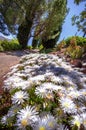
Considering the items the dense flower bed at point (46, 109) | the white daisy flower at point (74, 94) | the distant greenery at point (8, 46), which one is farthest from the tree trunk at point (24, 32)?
the white daisy flower at point (74, 94)

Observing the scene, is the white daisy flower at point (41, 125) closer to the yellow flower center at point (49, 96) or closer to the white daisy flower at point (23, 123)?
the white daisy flower at point (23, 123)

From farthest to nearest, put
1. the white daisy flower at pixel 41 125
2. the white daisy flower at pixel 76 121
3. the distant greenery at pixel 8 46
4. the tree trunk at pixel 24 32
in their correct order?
the tree trunk at pixel 24 32
the distant greenery at pixel 8 46
the white daisy flower at pixel 76 121
the white daisy flower at pixel 41 125

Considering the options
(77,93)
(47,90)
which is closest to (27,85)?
(47,90)

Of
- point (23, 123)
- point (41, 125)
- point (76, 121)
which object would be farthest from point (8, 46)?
point (41, 125)

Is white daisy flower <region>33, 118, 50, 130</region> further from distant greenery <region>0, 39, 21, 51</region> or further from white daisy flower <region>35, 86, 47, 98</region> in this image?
distant greenery <region>0, 39, 21, 51</region>

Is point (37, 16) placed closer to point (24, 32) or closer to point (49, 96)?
point (24, 32)

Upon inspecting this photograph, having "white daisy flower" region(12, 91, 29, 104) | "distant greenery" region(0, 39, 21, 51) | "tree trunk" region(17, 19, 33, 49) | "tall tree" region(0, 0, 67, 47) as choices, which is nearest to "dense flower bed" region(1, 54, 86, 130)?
"white daisy flower" region(12, 91, 29, 104)

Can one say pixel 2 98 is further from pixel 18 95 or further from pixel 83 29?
pixel 83 29

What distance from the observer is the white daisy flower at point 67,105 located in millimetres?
3503

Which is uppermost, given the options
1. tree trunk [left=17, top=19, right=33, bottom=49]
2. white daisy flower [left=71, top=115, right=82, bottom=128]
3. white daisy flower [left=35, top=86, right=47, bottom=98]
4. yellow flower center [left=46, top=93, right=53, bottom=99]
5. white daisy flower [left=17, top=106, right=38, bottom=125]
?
tree trunk [left=17, top=19, right=33, bottom=49]

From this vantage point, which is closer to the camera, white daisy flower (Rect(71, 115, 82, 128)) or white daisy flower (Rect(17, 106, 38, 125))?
white daisy flower (Rect(17, 106, 38, 125))

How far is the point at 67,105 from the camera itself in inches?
141

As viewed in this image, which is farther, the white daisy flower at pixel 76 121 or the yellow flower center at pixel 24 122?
the white daisy flower at pixel 76 121

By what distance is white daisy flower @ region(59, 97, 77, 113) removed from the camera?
3.50 metres
